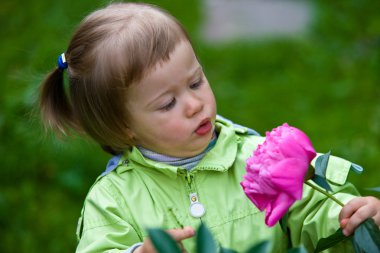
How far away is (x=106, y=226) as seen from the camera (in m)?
1.77

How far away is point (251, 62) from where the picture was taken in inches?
175

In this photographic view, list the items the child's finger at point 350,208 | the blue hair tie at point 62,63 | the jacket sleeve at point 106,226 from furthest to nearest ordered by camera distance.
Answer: the blue hair tie at point 62,63, the jacket sleeve at point 106,226, the child's finger at point 350,208

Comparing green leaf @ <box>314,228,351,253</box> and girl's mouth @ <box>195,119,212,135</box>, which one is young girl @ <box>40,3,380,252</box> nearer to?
girl's mouth @ <box>195,119,212,135</box>

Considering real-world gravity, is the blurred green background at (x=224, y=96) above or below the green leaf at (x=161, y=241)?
below

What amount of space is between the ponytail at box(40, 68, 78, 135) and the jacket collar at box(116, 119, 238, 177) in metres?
0.26

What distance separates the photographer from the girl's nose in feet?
5.77

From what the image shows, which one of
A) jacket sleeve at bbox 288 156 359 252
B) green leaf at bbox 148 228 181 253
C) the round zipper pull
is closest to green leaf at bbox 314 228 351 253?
jacket sleeve at bbox 288 156 359 252

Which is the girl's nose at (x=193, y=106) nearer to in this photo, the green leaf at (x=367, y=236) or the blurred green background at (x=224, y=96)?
the green leaf at (x=367, y=236)

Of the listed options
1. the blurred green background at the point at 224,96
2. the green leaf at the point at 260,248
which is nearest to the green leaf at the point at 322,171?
the green leaf at the point at 260,248

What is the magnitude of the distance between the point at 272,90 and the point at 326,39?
683 mm

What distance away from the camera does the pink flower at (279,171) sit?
1.28 m

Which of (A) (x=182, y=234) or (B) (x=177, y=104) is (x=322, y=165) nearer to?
(A) (x=182, y=234)

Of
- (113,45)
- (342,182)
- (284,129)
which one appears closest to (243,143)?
(342,182)

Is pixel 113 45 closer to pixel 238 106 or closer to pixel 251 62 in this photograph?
pixel 238 106
